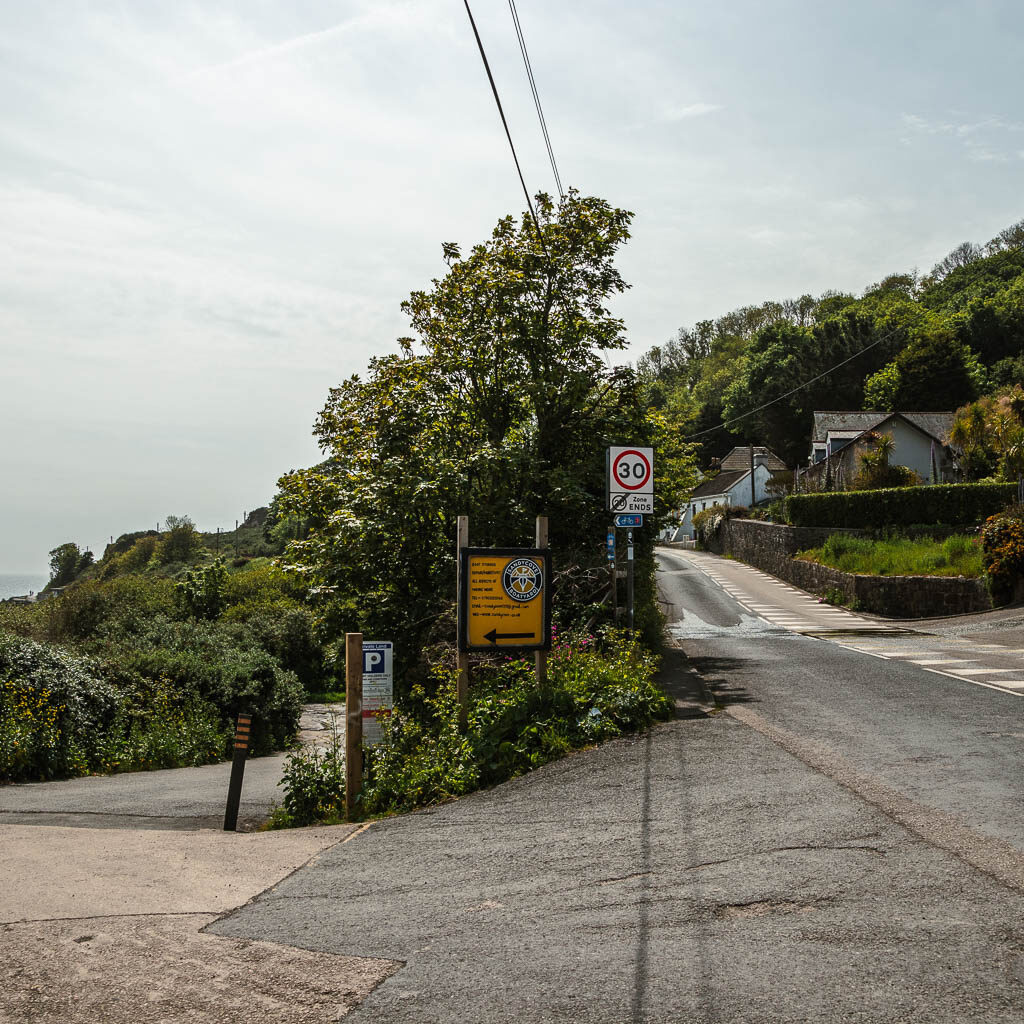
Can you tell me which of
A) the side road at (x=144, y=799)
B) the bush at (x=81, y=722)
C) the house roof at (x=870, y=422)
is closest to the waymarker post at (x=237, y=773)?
the side road at (x=144, y=799)

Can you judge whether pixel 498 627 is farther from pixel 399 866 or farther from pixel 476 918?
pixel 476 918

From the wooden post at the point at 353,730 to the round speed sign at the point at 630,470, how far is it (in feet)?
15.3

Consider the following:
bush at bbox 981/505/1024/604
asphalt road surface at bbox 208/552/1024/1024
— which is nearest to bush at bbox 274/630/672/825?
asphalt road surface at bbox 208/552/1024/1024

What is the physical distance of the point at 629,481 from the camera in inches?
494

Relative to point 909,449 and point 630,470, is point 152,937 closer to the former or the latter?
point 630,470

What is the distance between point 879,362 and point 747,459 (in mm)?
14306

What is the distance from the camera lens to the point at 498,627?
10.1 metres

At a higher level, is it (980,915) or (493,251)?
(493,251)

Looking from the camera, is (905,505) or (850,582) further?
(905,505)

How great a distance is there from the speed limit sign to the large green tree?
149 inches

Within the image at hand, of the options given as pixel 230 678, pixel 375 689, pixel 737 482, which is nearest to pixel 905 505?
pixel 230 678

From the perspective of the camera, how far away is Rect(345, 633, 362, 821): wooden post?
901 centimetres

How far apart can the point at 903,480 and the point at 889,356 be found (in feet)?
141

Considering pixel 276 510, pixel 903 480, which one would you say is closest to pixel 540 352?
pixel 276 510
